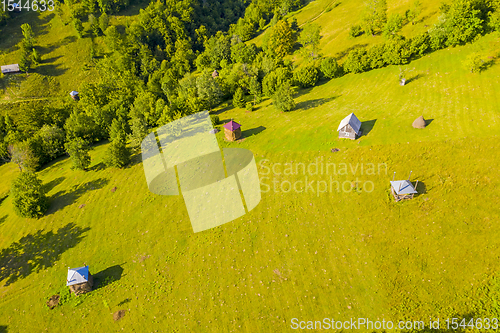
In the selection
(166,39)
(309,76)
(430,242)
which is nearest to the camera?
(430,242)

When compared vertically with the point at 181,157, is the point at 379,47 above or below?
above

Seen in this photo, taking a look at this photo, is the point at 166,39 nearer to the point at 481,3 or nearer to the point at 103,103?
the point at 103,103

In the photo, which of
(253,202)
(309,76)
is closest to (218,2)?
(309,76)

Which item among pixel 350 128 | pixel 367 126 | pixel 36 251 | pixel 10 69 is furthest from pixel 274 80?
pixel 10 69

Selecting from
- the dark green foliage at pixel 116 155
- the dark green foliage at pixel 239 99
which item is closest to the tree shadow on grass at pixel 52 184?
the dark green foliage at pixel 116 155

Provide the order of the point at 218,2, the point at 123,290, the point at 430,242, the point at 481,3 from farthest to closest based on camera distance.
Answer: the point at 218,2
the point at 481,3
the point at 123,290
the point at 430,242

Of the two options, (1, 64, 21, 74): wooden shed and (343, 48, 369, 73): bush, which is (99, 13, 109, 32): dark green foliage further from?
(343, 48, 369, 73): bush
